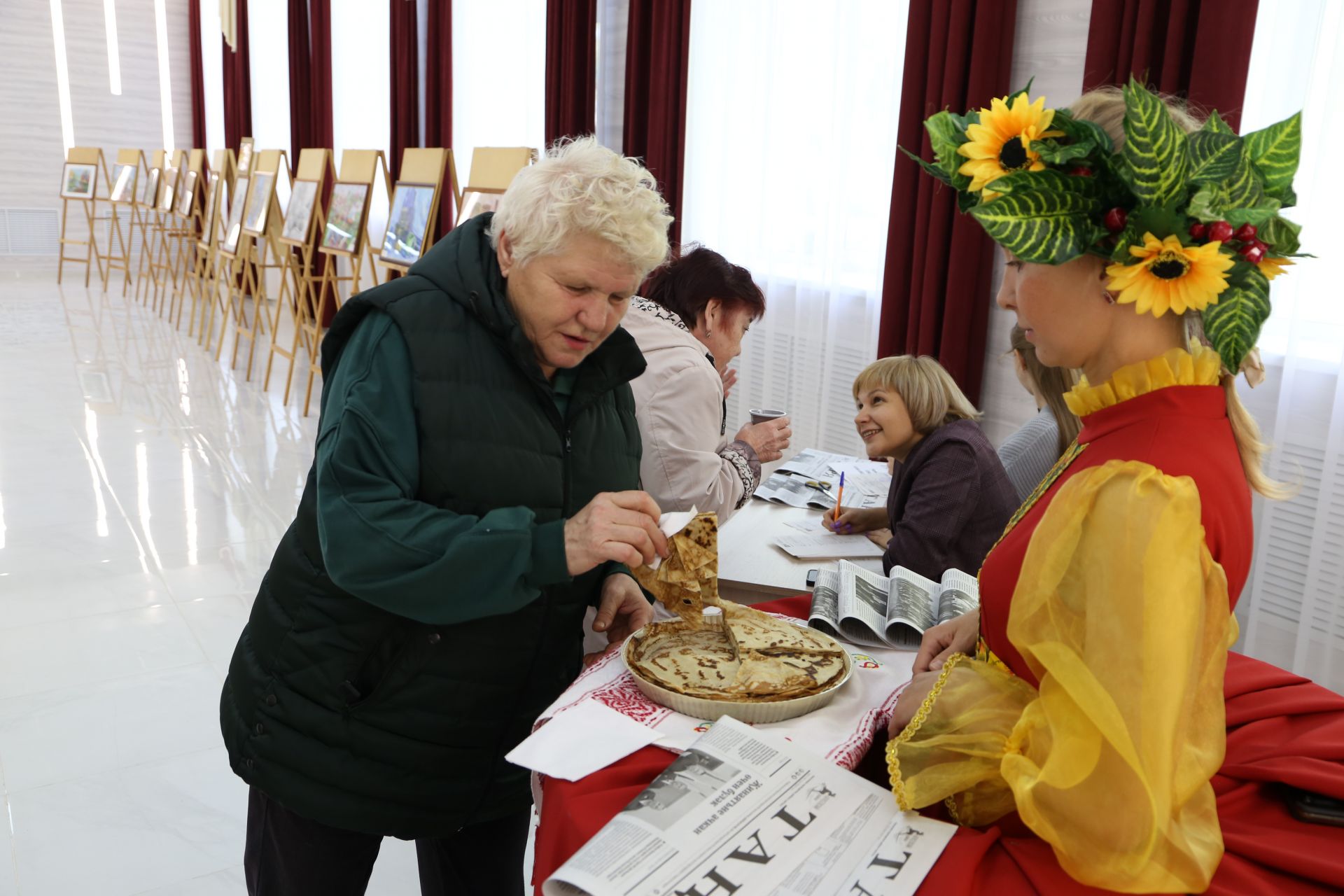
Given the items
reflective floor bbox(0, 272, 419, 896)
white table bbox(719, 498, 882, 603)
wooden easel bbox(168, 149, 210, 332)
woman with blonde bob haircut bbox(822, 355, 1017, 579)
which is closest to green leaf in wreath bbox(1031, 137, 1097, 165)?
white table bbox(719, 498, 882, 603)

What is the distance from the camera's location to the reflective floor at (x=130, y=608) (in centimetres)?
223

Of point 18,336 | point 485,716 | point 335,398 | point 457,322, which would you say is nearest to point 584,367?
point 457,322

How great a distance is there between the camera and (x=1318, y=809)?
0.94m

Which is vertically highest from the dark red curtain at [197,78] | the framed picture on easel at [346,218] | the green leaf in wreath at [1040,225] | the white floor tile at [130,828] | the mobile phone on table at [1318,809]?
the dark red curtain at [197,78]

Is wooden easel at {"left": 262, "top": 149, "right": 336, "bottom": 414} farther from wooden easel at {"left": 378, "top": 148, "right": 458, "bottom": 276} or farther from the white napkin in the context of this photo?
the white napkin

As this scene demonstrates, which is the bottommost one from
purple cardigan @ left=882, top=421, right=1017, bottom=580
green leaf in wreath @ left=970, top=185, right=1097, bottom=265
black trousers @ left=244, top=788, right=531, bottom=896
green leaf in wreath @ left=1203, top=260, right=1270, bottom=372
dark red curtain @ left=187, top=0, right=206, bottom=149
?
black trousers @ left=244, top=788, right=531, bottom=896

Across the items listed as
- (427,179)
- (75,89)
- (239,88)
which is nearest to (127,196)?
(239,88)

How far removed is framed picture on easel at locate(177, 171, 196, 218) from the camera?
898 centimetres

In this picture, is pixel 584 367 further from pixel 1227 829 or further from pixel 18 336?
pixel 18 336

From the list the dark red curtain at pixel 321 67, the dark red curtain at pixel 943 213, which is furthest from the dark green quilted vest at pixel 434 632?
the dark red curtain at pixel 321 67

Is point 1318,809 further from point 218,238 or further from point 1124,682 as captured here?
point 218,238

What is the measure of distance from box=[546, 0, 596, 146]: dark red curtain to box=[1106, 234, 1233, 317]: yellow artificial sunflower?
506 centimetres

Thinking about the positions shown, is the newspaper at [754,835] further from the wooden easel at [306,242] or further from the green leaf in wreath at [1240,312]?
the wooden easel at [306,242]

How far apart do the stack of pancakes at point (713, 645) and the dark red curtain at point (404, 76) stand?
21.5 ft
